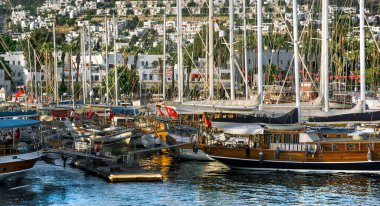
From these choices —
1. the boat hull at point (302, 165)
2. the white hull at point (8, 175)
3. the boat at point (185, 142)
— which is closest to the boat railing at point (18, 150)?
the white hull at point (8, 175)

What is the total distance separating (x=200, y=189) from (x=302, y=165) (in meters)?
9.40

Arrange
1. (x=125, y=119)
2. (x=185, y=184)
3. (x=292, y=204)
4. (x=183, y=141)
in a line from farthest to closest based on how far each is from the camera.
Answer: (x=125, y=119) < (x=183, y=141) < (x=185, y=184) < (x=292, y=204)

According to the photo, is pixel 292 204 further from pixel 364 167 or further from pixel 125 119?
pixel 125 119

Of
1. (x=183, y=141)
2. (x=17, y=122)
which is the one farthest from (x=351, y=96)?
(x=17, y=122)

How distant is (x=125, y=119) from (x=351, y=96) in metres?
30.9

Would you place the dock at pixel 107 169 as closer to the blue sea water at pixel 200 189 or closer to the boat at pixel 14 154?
the blue sea water at pixel 200 189

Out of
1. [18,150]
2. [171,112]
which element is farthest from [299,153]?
[18,150]

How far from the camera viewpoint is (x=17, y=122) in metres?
66.9

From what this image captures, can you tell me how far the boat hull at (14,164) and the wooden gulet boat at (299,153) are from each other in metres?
14.0

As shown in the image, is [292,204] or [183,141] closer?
[292,204]

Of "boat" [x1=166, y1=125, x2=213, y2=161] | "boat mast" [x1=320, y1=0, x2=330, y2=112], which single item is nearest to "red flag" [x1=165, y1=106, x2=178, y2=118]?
"boat" [x1=166, y1=125, x2=213, y2=161]

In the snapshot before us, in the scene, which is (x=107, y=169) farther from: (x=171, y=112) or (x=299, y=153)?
(x=171, y=112)

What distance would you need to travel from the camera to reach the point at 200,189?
208 feet

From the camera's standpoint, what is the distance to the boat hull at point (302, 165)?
67.1 metres
